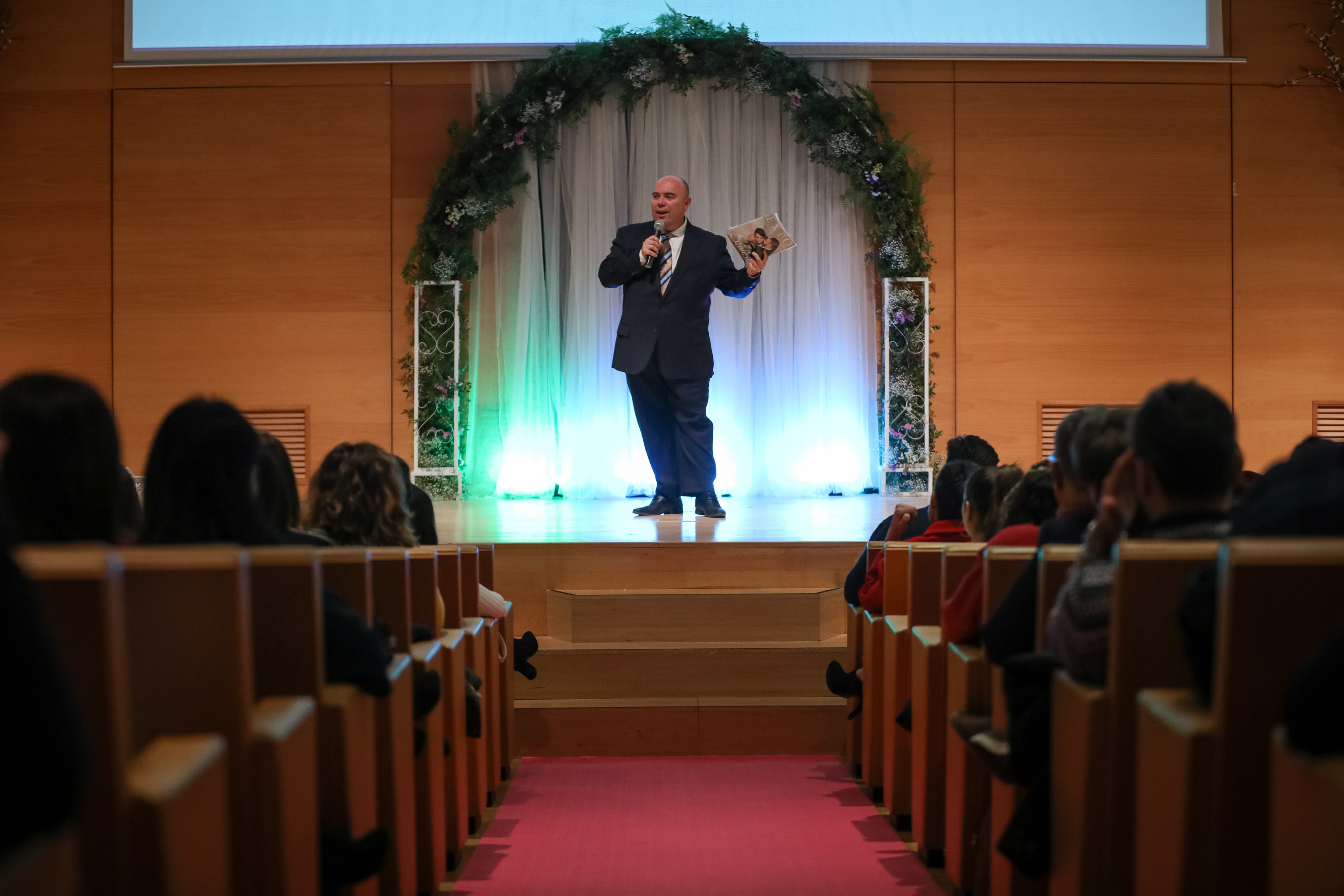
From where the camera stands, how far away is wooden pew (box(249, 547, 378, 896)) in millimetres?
1702

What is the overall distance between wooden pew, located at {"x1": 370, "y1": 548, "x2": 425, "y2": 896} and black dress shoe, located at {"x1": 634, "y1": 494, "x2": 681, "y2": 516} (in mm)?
3635

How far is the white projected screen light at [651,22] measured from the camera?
7.70 metres

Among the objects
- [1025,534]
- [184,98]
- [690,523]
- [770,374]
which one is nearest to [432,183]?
[184,98]

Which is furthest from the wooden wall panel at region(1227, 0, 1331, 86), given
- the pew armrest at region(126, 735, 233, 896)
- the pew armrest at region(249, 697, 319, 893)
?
the pew armrest at region(126, 735, 233, 896)

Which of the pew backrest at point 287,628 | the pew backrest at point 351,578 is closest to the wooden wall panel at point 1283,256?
the pew backrest at point 351,578

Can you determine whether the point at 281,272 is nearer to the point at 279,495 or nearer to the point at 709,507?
the point at 709,507

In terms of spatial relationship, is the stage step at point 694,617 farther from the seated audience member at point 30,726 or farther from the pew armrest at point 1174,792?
the seated audience member at point 30,726

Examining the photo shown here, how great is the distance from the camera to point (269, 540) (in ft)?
6.06

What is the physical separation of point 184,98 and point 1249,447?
23.5ft

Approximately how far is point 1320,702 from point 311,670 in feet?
4.19

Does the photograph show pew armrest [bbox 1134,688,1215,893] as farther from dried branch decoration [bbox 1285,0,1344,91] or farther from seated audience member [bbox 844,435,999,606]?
dried branch decoration [bbox 1285,0,1344,91]

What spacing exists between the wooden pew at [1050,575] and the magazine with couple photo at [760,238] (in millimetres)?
3819

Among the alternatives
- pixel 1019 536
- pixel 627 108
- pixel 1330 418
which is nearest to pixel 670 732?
pixel 1019 536

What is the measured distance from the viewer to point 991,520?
2.86 m
